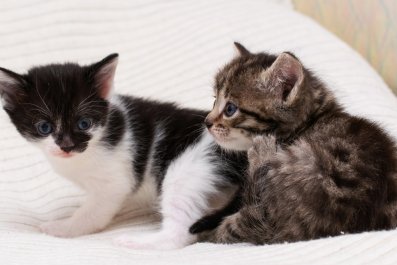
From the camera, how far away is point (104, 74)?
8.05 feet

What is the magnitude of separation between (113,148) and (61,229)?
0.38 metres

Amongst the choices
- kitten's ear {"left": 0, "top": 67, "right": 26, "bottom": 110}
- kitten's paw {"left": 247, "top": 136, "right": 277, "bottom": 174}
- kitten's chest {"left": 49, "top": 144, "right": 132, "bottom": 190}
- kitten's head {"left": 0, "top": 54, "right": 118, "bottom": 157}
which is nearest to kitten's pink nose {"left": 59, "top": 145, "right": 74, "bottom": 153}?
kitten's head {"left": 0, "top": 54, "right": 118, "bottom": 157}

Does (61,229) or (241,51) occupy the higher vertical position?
(241,51)

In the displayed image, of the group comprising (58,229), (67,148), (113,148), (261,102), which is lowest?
(58,229)

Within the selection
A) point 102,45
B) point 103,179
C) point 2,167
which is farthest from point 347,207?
point 102,45

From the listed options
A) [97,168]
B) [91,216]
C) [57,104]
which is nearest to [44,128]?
[57,104]

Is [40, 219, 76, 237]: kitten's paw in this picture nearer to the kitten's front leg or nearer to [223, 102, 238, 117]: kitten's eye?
the kitten's front leg

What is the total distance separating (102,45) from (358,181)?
2.19 m

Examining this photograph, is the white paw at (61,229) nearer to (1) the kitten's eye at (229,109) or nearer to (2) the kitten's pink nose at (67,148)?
(2) the kitten's pink nose at (67,148)

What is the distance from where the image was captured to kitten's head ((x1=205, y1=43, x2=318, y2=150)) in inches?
83.4

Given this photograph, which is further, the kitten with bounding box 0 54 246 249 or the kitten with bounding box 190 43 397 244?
the kitten with bounding box 0 54 246 249

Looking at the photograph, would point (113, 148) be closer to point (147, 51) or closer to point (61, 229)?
point (61, 229)

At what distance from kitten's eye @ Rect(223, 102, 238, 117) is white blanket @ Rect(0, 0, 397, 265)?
0.62 meters

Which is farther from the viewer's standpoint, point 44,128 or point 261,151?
point 44,128
